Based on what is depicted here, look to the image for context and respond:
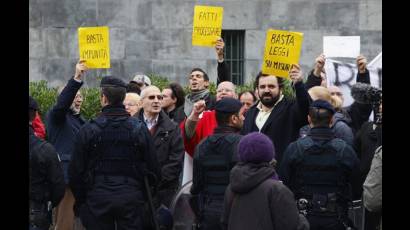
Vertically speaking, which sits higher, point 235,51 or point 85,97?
point 235,51

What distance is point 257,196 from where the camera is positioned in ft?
28.6

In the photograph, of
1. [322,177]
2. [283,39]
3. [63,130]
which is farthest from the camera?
[63,130]

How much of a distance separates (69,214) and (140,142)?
3070mm

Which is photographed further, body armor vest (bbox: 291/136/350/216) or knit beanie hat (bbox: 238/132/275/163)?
body armor vest (bbox: 291/136/350/216)

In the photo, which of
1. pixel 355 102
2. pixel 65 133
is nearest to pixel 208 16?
pixel 355 102

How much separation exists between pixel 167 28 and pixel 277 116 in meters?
8.65

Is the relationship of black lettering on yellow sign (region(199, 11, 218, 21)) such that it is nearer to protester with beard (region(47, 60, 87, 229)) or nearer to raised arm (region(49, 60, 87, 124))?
protester with beard (region(47, 60, 87, 229))

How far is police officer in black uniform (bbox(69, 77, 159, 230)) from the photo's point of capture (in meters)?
10.2

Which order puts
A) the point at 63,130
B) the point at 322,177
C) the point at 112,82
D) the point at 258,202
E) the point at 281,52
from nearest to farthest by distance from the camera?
the point at 258,202, the point at 322,177, the point at 112,82, the point at 281,52, the point at 63,130

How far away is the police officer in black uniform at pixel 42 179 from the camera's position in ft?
34.3

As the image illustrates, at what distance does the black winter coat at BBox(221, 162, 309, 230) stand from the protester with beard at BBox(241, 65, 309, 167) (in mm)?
1916

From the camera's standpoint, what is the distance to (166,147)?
11.6 metres

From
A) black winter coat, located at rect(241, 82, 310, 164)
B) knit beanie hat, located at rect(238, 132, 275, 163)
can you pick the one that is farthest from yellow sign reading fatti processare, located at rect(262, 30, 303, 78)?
knit beanie hat, located at rect(238, 132, 275, 163)

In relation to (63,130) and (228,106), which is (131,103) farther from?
(228,106)
